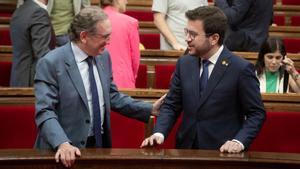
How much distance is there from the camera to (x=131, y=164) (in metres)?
2.11

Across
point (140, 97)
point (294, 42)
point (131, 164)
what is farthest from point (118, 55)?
point (294, 42)

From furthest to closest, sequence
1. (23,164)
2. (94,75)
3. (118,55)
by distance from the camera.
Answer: (118,55)
(94,75)
(23,164)

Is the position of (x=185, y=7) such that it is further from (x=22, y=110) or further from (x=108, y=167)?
(x=108, y=167)

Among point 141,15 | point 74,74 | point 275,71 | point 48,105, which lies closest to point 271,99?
point 275,71

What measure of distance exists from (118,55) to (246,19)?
1.03 metres

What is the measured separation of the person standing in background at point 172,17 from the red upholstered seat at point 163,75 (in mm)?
182

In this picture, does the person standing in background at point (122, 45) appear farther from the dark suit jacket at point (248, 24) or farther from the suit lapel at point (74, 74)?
the suit lapel at point (74, 74)

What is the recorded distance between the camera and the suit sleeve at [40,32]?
3752 mm

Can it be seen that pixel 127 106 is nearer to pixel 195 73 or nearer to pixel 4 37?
pixel 195 73

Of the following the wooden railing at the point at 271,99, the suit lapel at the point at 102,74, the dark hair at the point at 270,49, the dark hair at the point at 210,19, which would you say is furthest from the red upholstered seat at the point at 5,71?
the dark hair at the point at 210,19

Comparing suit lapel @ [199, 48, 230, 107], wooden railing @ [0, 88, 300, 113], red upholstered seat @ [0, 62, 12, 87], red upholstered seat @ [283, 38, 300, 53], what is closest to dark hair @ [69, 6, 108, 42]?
suit lapel @ [199, 48, 230, 107]

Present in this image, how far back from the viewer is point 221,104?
2.40 m

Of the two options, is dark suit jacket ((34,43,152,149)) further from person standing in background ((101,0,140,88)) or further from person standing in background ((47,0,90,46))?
person standing in background ((47,0,90,46))

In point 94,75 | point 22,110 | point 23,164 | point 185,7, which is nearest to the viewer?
point 23,164
